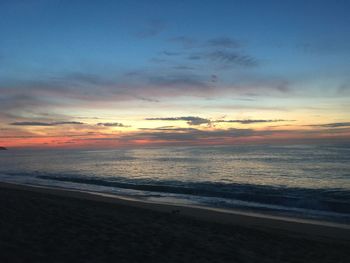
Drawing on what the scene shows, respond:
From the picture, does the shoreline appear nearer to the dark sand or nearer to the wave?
the dark sand

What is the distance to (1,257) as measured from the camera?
6730 millimetres

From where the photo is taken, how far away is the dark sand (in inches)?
307

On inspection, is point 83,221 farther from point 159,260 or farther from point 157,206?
point 157,206

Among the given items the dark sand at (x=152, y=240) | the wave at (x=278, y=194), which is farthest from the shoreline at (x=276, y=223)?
the wave at (x=278, y=194)

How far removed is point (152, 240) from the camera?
9414 mm

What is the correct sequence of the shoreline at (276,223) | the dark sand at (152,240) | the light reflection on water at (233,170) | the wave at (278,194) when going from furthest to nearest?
the light reflection on water at (233,170)
the wave at (278,194)
the shoreline at (276,223)
the dark sand at (152,240)

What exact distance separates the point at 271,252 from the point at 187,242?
225 centimetres

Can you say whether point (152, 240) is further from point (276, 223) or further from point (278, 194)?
point (278, 194)

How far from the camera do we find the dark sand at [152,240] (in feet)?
25.5

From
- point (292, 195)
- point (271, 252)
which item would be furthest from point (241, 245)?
point (292, 195)

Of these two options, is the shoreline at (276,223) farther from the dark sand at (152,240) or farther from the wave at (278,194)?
the wave at (278,194)

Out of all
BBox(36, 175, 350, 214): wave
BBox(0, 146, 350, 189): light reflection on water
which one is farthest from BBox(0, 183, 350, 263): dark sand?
BBox(0, 146, 350, 189): light reflection on water

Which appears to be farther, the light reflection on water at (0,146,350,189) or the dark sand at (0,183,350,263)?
the light reflection on water at (0,146,350,189)

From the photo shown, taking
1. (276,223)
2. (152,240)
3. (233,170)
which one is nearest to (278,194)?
(276,223)
